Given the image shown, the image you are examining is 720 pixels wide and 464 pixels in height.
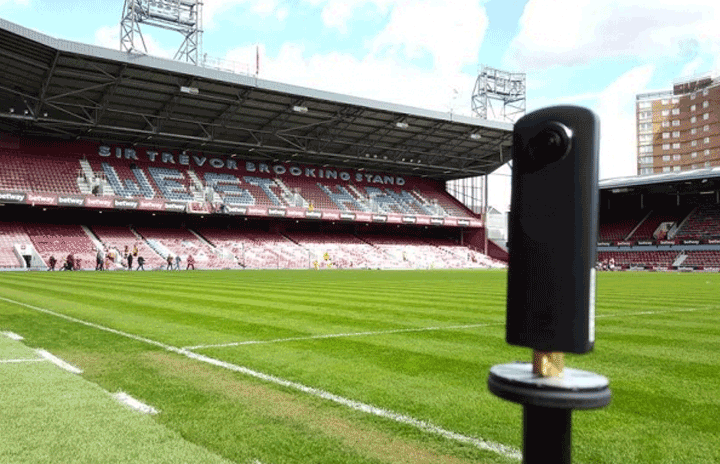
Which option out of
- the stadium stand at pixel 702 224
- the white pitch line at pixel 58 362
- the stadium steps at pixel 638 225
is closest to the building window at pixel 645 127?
the stadium steps at pixel 638 225

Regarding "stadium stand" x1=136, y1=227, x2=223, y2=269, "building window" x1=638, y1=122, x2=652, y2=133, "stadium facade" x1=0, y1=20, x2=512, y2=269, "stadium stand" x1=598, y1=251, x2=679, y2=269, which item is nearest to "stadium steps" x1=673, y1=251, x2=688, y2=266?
"stadium stand" x1=598, y1=251, x2=679, y2=269

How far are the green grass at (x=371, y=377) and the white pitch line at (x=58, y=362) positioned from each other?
0.13 metres

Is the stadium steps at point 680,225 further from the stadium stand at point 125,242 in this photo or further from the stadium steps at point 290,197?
the stadium stand at point 125,242

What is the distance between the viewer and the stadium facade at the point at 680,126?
322 feet

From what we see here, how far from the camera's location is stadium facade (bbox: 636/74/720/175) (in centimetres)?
9819

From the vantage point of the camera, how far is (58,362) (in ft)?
21.2

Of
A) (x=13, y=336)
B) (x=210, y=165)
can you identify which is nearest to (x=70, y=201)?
(x=210, y=165)

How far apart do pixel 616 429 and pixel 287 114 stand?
148ft

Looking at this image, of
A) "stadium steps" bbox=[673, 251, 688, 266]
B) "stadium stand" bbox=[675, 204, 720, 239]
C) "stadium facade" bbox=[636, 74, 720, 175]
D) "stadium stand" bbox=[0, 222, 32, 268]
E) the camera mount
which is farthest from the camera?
"stadium facade" bbox=[636, 74, 720, 175]

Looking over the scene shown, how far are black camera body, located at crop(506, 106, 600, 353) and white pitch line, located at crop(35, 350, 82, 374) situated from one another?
572 centimetres

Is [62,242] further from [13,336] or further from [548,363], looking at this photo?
[548,363]

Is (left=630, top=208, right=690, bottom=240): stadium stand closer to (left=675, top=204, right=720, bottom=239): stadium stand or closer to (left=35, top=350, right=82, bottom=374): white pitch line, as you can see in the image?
(left=675, top=204, right=720, bottom=239): stadium stand

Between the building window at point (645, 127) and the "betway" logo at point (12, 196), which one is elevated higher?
the building window at point (645, 127)

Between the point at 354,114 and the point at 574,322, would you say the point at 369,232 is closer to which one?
the point at 354,114
